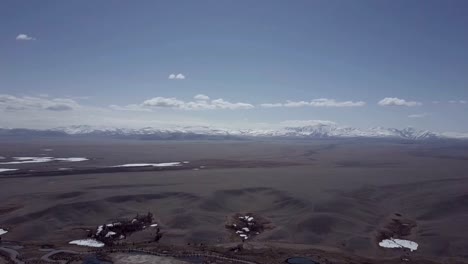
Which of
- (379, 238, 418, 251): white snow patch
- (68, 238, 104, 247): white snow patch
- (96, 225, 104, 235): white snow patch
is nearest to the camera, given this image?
(68, 238, 104, 247): white snow patch

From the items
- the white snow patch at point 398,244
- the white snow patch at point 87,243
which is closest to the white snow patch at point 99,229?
the white snow patch at point 87,243

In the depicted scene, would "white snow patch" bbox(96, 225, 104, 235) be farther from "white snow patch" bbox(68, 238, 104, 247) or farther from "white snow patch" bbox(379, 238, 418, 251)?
"white snow patch" bbox(379, 238, 418, 251)

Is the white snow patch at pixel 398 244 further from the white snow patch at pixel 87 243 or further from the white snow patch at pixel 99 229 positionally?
the white snow patch at pixel 99 229

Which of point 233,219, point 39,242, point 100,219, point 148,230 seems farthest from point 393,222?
point 39,242

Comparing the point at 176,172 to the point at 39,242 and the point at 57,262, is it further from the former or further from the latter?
the point at 57,262

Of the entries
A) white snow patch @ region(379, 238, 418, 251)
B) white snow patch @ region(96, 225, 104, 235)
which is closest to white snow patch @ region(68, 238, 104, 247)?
white snow patch @ region(96, 225, 104, 235)

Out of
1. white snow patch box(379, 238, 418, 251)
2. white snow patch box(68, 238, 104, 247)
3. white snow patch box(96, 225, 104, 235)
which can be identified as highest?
white snow patch box(96, 225, 104, 235)

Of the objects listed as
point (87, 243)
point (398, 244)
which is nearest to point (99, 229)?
point (87, 243)

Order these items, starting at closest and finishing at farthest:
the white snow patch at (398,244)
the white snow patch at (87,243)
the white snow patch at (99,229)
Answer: the white snow patch at (87,243) → the white snow patch at (398,244) → the white snow patch at (99,229)
